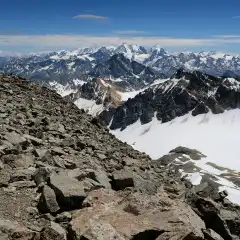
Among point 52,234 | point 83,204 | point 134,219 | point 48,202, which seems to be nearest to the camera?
point 52,234

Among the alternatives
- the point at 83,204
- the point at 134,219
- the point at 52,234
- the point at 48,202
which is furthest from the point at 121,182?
the point at 52,234

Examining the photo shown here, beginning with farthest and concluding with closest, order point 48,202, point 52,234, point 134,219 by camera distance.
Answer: point 48,202 → point 134,219 → point 52,234

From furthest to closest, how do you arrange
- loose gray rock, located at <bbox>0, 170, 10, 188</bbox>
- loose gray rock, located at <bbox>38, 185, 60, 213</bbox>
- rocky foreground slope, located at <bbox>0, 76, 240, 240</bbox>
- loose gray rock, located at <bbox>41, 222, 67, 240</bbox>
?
loose gray rock, located at <bbox>0, 170, 10, 188</bbox> → loose gray rock, located at <bbox>38, 185, 60, 213</bbox> → rocky foreground slope, located at <bbox>0, 76, 240, 240</bbox> → loose gray rock, located at <bbox>41, 222, 67, 240</bbox>

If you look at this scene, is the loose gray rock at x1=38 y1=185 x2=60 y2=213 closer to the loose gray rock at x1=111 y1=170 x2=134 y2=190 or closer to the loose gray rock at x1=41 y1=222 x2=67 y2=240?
the loose gray rock at x1=41 y1=222 x2=67 y2=240

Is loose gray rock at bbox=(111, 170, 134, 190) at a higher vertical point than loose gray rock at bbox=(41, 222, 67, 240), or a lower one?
lower

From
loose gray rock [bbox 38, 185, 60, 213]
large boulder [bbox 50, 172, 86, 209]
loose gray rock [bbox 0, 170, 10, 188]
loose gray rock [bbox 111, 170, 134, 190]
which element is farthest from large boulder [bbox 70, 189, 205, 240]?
loose gray rock [bbox 0, 170, 10, 188]

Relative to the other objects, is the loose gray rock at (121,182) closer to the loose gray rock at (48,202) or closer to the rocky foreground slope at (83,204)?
the rocky foreground slope at (83,204)

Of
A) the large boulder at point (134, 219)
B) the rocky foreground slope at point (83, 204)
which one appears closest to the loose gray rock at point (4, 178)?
the rocky foreground slope at point (83, 204)

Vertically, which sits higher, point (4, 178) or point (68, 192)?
point (68, 192)

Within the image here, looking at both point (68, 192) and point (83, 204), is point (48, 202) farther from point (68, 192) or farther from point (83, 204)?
point (83, 204)

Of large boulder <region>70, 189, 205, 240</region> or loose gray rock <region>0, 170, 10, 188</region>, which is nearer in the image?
large boulder <region>70, 189, 205, 240</region>

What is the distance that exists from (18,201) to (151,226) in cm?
544

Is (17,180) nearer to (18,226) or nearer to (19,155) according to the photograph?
(19,155)

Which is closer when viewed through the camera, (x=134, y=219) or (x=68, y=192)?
(x=134, y=219)
